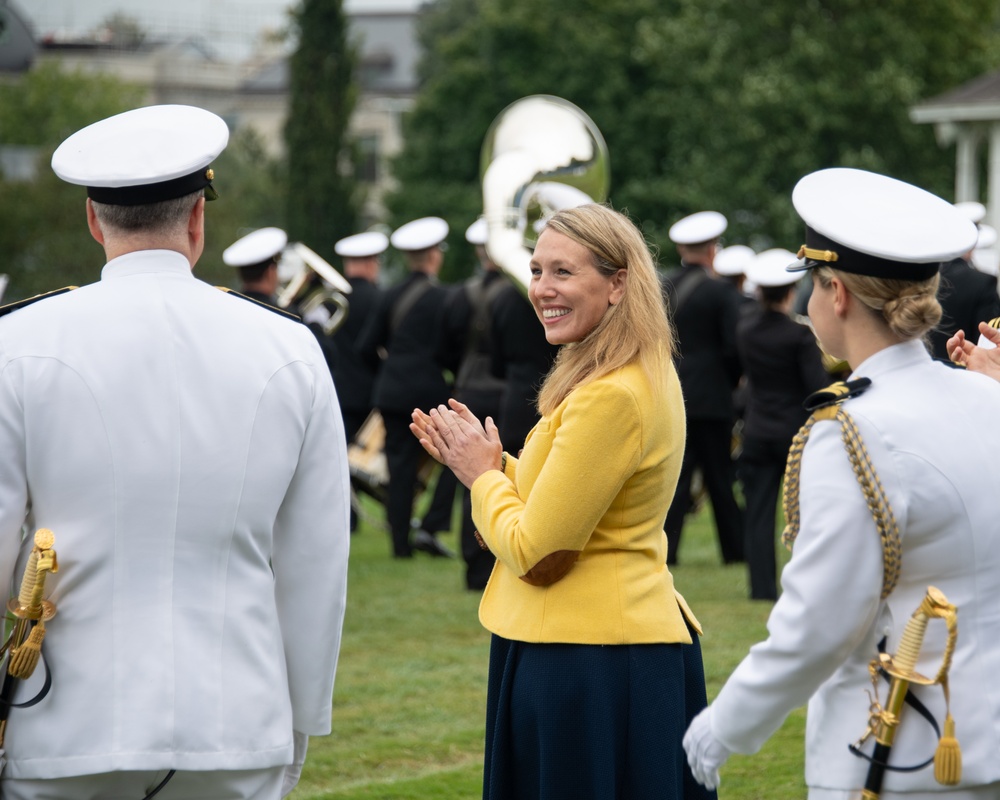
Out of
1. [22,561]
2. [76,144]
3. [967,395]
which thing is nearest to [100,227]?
A: [76,144]

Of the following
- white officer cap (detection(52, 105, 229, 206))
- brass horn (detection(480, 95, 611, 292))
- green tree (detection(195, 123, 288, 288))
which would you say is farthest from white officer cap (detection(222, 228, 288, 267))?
green tree (detection(195, 123, 288, 288))

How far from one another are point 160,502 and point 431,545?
8532mm

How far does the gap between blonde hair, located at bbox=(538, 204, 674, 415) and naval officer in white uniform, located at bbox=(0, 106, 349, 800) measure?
67 centimetres

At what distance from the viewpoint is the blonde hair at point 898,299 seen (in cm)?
263

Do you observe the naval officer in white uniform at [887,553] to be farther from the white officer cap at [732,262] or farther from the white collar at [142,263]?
the white officer cap at [732,262]

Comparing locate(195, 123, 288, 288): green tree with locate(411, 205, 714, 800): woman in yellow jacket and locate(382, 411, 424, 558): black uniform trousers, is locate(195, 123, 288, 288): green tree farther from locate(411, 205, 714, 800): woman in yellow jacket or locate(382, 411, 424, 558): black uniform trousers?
locate(411, 205, 714, 800): woman in yellow jacket

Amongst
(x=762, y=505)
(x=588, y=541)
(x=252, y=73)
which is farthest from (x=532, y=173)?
(x=252, y=73)

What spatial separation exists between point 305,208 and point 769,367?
4040cm

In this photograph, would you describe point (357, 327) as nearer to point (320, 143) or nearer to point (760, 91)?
point (760, 91)

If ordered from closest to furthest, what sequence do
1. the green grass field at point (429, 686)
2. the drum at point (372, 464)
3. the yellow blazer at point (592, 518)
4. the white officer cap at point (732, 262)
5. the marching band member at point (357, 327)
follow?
the yellow blazer at point (592, 518), the green grass field at point (429, 686), the marching band member at point (357, 327), the drum at point (372, 464), the white officer cap at point (732, 262)

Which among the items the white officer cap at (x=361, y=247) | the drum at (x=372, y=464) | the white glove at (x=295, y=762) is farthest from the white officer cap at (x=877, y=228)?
the drum at (x=372, y=464)

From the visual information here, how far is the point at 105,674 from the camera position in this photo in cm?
280

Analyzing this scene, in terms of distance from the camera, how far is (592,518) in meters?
3.27

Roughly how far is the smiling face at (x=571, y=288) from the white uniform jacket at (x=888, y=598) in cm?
99
